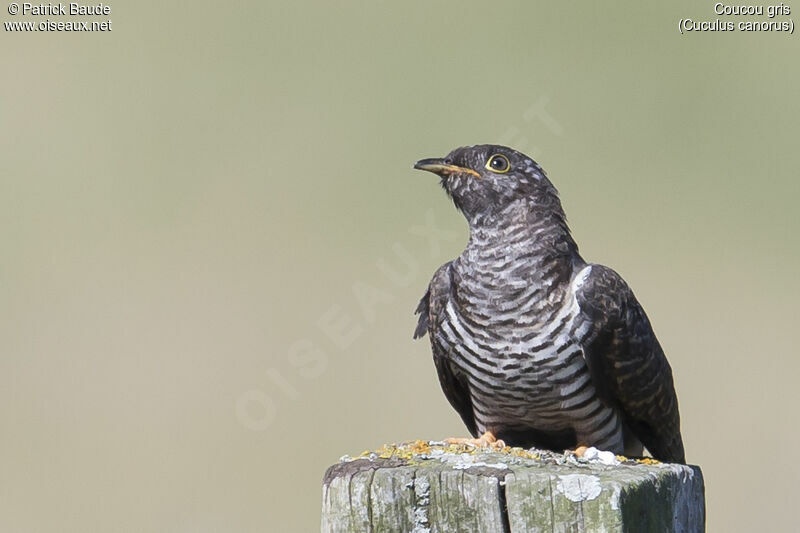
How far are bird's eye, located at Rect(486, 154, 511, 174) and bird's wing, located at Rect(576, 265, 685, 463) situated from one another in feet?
2.22

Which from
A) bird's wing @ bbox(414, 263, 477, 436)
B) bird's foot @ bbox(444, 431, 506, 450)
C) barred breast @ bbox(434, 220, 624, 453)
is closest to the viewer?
bird's foot @ bbox(444, 431, 506, 450)

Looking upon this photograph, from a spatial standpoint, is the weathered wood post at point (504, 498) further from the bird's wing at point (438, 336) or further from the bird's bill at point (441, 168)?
the bird's bill at point (441, 168)

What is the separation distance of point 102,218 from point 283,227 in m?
2.00

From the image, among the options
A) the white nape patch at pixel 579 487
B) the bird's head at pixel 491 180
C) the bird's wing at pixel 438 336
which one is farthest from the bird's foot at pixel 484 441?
the white nape patch at pixel 579 487

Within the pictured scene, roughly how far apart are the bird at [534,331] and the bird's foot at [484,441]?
2cm

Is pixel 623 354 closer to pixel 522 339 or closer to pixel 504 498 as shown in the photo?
pixel 522 339

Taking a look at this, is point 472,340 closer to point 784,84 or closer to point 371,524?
point 371,524

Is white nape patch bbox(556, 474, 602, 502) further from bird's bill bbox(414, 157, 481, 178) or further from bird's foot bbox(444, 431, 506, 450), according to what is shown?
bird's bill bbox(414, 157, 481, 178)

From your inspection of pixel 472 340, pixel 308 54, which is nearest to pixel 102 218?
pixel 308 54

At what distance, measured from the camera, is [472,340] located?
5375mm

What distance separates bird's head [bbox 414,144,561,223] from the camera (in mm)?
5676

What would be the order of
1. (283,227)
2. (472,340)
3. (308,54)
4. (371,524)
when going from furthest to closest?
(308,54) < (283,227) < (472,340) < (371,524)

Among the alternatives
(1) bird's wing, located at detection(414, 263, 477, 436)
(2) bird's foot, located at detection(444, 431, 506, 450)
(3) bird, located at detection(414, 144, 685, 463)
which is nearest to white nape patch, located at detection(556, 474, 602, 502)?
(2) bird's foot, located at detection(444, 431, 506, 450)

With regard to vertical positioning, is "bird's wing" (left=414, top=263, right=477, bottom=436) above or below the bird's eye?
below
